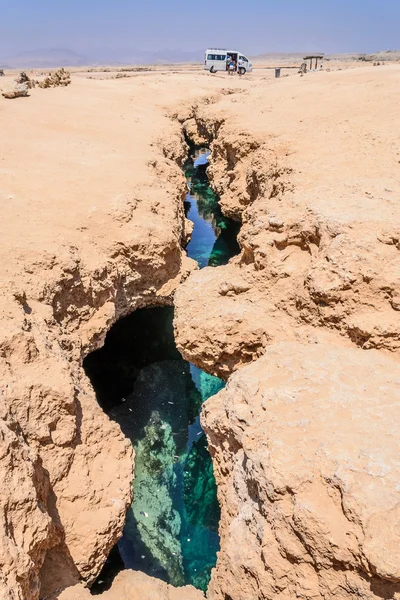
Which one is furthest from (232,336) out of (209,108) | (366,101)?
(209,108)

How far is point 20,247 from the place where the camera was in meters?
5.20

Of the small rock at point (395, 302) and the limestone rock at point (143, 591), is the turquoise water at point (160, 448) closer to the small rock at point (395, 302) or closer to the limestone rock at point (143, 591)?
the limestone rock at point (143, 591)

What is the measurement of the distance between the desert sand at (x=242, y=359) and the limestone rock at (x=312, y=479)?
1 cm

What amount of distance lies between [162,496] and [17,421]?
9.96 feet

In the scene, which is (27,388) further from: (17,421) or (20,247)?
(20,247)

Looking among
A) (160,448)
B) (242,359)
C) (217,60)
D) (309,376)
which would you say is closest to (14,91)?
(160,448)

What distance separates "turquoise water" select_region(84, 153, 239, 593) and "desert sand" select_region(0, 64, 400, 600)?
1.11 m

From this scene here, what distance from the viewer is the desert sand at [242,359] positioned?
2918 mm

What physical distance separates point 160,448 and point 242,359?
2435mm

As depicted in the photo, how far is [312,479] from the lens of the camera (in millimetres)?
2920

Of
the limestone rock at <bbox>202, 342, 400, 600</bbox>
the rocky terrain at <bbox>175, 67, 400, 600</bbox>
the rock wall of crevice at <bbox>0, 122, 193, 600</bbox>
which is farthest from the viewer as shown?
the rock wall of crevice at <bbox>0, 122, 193, 600</bbox>

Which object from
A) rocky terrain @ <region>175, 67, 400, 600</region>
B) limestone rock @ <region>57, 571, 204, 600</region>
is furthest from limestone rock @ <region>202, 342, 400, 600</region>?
limestone rock @ <region>57, 571, 204, 600</region>

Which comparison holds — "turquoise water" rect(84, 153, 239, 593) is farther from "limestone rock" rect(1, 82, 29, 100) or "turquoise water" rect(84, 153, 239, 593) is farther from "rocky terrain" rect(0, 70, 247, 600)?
"limestone rock" rect(1, 82, 29, 100)

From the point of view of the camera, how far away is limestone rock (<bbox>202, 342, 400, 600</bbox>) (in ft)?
8.84
